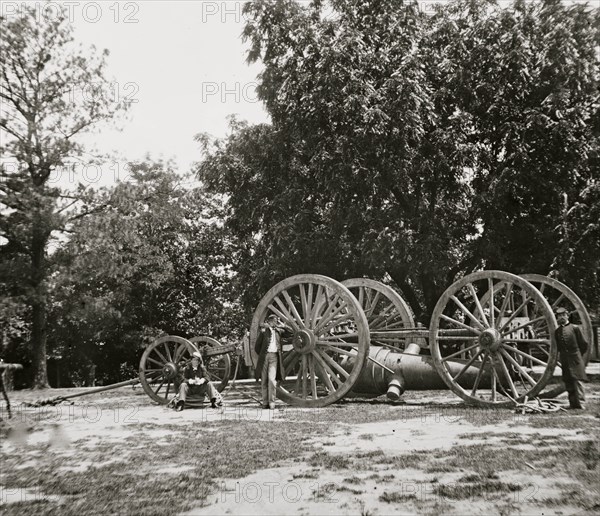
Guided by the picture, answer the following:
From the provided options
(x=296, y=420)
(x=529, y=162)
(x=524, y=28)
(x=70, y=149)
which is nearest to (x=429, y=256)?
(x=529, y=162)

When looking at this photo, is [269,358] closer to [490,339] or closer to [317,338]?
[317,338]

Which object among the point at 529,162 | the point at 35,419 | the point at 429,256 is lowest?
the point at 35,419

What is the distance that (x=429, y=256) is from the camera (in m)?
16.9

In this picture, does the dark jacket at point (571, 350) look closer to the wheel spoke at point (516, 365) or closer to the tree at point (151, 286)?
the wheel spoke at point (516, 365)

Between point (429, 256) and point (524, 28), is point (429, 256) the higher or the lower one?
the lower one

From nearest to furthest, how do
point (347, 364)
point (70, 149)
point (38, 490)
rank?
1. point (38, 490)
2. point (347, 364)
3. point (70, 149)

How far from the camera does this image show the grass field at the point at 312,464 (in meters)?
4.60

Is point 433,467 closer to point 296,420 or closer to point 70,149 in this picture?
point 296,420

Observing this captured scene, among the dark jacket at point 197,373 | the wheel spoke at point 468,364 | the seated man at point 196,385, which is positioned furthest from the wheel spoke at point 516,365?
the dark jacket at point 197,373

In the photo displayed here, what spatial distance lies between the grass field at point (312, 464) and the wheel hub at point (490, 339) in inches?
46.5

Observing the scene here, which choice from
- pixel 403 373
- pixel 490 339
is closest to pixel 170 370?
pixel 403 373

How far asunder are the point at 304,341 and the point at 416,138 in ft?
26.7

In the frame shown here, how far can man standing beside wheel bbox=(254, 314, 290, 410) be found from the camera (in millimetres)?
11164

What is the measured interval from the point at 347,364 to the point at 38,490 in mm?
8081
